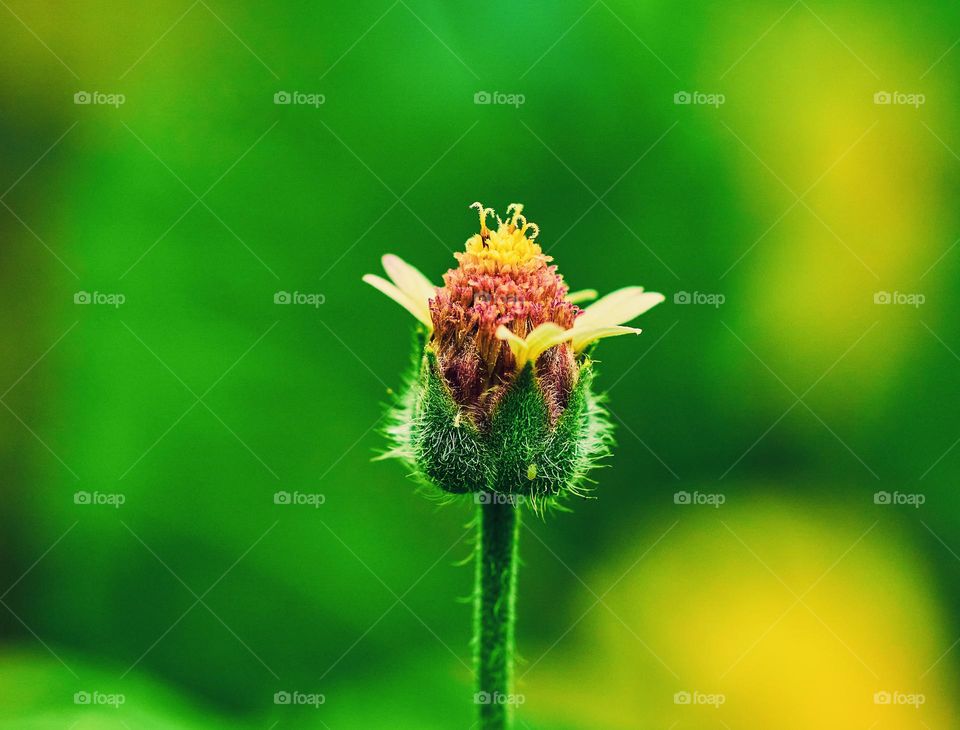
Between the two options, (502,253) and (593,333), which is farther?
(502,253)

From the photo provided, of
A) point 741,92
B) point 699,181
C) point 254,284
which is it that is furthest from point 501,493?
point 741,92

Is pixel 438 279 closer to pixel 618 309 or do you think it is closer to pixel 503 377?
pixel 618 309

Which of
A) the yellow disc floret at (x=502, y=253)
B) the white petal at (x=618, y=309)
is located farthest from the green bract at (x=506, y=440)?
the yellow disc floret at (x=502, y=253)

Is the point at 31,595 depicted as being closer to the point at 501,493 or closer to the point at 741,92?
the point at 501,493

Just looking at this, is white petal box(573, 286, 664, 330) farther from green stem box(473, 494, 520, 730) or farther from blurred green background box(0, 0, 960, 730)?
blurred green background box(0, 0, 960, 730)

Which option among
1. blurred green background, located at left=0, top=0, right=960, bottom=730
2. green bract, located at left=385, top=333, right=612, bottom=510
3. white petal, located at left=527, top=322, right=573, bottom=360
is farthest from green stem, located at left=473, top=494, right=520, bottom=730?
blurred green background, located at left=0, top=0, right=960, bottom=730

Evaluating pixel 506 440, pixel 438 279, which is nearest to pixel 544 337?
pixel 506 440
